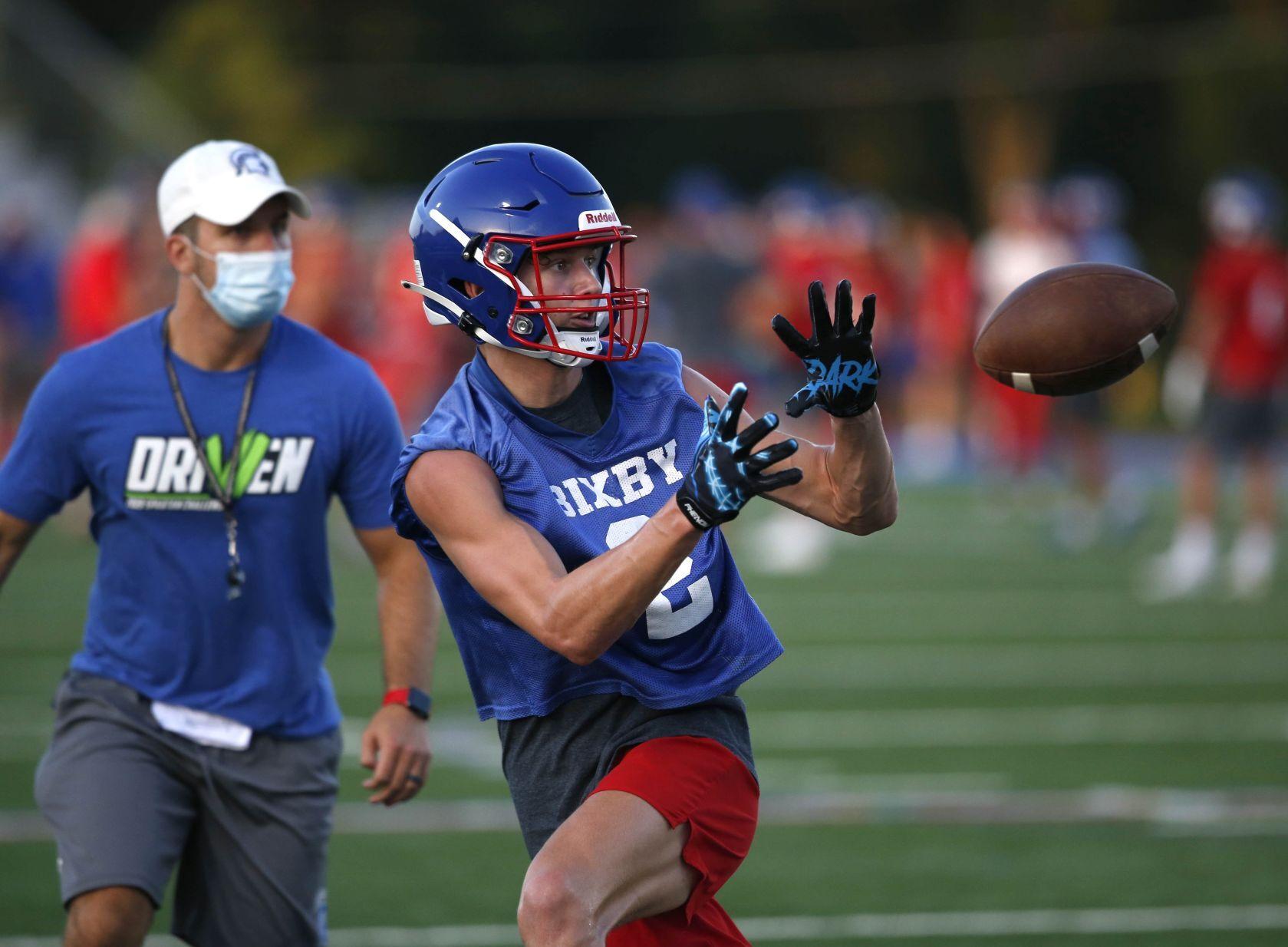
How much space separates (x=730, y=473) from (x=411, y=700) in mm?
1431

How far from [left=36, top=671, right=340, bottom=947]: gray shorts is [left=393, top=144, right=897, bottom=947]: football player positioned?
66cm

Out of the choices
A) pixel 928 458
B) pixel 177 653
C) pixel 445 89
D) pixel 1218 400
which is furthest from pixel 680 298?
pixel 445 89

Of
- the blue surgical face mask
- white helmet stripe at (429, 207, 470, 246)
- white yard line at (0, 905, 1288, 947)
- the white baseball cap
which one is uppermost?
the white baseball cap

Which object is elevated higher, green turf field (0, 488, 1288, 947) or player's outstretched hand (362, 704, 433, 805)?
player's outstretched hand (362, 704, 433, 805)

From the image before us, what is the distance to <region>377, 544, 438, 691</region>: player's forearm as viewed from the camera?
4.44m

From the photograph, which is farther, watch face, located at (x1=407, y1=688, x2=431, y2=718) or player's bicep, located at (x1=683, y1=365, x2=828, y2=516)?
watch face, located at (x1=407, y1=688, x2=431, y2=718)

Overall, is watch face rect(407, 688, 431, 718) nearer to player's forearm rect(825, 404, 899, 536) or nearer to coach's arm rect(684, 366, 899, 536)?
coach's arm rect(684, 366, 899, 536)

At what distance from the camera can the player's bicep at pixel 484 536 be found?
3441 millimetres

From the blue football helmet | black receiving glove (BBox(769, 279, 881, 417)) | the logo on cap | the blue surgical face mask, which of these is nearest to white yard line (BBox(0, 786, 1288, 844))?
the blue surgical face mask

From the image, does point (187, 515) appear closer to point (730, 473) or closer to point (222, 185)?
point (222, 185)

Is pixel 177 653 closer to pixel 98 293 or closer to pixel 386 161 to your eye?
pixel 98 293

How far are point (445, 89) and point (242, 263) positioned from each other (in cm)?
3138

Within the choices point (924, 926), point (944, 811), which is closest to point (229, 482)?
point (924, 926)

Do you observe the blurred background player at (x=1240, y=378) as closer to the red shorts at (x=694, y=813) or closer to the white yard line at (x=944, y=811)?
the white yard line at (x=944, y=811)
